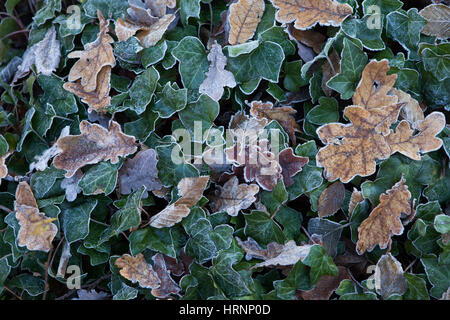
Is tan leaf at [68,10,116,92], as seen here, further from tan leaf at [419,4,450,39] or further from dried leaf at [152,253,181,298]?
tan leaf at [419,4,450,39]

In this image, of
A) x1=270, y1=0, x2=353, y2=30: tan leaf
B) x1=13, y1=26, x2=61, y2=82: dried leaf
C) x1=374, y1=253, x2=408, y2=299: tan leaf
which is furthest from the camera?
x1=13, y1=26, x2=61, y2=82: dried leaf

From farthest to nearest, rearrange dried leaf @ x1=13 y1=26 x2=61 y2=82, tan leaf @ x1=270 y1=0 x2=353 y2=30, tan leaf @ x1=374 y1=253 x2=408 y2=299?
dried leaf @ x1=13 y1=26 x2=61 y2=82 → tan leaf @ x1=270 y1=0 x2=353 y2=30 → tan leaf @ x1=374 y1=253 x2=408 y2=299

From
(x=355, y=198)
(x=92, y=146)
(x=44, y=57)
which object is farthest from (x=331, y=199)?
(x=44, y=57)

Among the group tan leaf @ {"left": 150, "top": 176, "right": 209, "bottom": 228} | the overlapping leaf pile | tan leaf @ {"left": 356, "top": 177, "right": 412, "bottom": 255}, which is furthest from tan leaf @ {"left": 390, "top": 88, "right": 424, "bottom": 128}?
tan leaf @ {"left": 150, "top": 176, "right": 209, "bottom": 228}

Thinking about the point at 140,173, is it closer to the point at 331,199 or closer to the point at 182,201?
the point at 182,201

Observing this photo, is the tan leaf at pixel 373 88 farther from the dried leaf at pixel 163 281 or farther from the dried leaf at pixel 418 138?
the dried leaf at pixel 163 281

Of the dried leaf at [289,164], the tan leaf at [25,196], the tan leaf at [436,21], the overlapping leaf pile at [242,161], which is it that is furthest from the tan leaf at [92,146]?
the tan leaf at [436,21]
